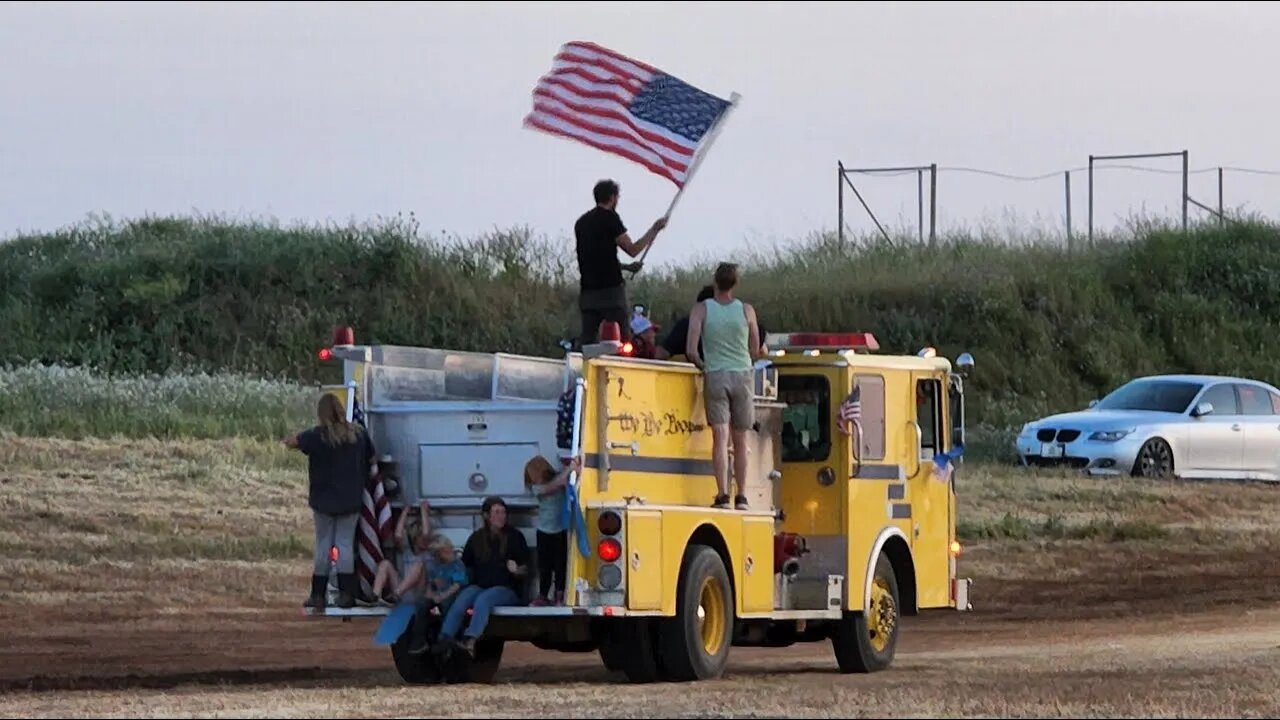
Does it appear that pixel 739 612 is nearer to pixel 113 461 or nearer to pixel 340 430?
pixel 340 430

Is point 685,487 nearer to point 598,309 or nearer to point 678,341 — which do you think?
point 678,341

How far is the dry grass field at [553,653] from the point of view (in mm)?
14789

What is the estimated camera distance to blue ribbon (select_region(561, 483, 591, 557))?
608 inches

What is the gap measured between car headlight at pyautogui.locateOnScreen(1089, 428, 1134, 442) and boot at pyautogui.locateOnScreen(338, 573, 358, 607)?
17.8 metres

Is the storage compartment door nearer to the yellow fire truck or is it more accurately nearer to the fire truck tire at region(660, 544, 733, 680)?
the yellow fire truck

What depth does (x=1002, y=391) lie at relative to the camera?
39.5m

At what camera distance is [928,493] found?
1920 cm

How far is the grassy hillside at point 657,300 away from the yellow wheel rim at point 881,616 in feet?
66.6

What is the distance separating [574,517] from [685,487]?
1283 mm

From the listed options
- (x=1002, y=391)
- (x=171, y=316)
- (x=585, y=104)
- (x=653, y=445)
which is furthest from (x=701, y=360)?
(x=171, y=316)

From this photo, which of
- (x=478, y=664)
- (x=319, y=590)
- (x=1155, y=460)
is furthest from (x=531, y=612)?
(x=1155, y=460)

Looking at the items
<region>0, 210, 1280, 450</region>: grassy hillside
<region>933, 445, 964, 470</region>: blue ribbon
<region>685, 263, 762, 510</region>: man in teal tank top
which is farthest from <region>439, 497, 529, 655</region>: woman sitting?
<region>0, 210, 1280, 450</region>: grassy hillside

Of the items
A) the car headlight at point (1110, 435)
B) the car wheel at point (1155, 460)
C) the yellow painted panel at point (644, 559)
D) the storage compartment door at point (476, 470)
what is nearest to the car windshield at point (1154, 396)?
the car wheel at point (1155, 460)

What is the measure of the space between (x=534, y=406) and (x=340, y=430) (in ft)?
4.18
